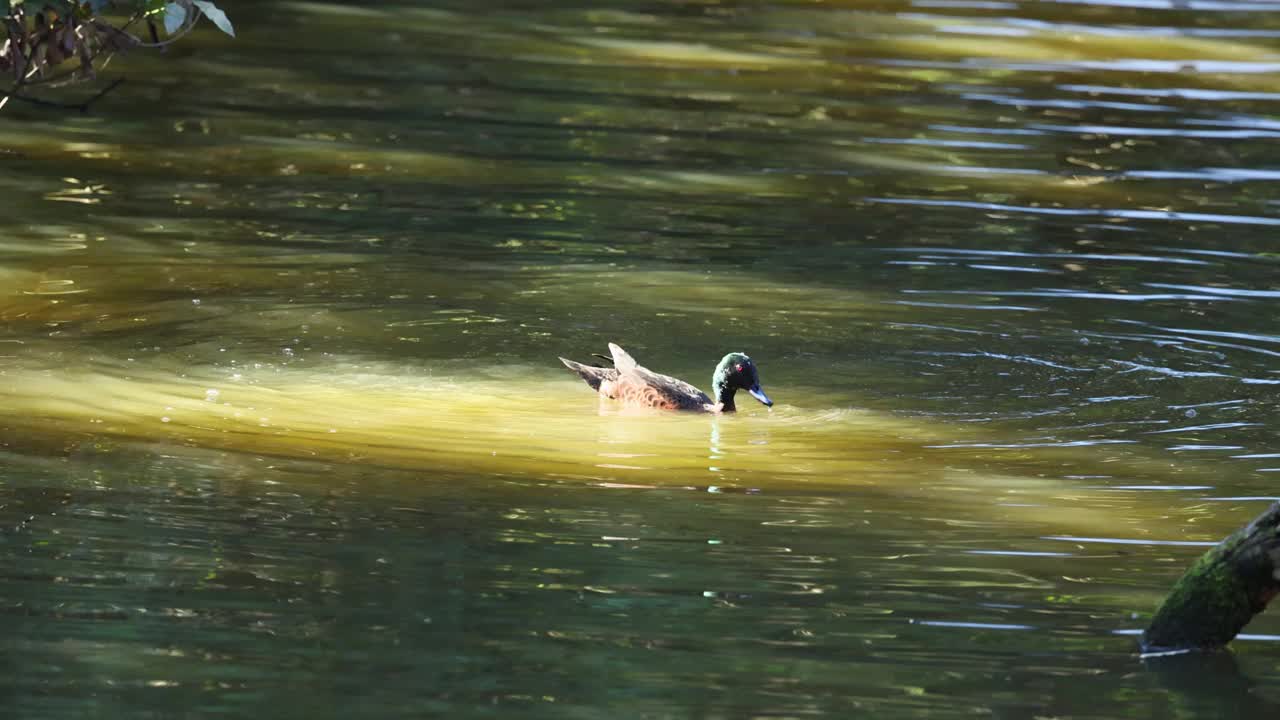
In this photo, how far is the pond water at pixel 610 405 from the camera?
265 inches

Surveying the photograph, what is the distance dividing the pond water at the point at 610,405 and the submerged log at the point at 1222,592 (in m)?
0.11

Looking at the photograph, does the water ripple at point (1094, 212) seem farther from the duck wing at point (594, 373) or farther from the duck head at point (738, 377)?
the duck head at point (738, 377)

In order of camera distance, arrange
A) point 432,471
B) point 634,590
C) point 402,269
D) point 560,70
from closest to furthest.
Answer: point 634,590, point 432,471, point 402,269, point 560,70

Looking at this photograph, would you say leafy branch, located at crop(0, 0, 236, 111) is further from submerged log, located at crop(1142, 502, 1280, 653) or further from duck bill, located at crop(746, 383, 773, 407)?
submerged log, located at crop(1142, 502, 1280, 653)

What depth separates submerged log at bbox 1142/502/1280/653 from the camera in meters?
6.59

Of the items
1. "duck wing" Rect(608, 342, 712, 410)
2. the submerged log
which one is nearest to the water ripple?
"duck wing" Rect(608, 342, 712, 410)

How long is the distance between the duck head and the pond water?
6.3 inches

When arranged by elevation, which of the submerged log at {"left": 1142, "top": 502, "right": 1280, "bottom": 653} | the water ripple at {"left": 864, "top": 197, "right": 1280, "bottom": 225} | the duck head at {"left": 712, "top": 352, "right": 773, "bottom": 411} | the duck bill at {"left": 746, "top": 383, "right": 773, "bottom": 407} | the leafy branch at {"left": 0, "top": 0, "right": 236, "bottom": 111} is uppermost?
the water ripple at {"left": 864, "top": 197, "right": 1280, "bottom": 225}

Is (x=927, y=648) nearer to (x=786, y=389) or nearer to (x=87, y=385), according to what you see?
(x=786, y=389)

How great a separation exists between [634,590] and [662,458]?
6.66 ft

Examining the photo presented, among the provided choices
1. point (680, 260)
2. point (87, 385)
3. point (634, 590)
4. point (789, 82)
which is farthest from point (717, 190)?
point (634, 590)

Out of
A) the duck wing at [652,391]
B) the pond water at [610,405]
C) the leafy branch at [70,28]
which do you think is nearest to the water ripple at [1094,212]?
the pond water at [610,405]

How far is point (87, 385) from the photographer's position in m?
10.0

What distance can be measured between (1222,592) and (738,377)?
343 centimetres
